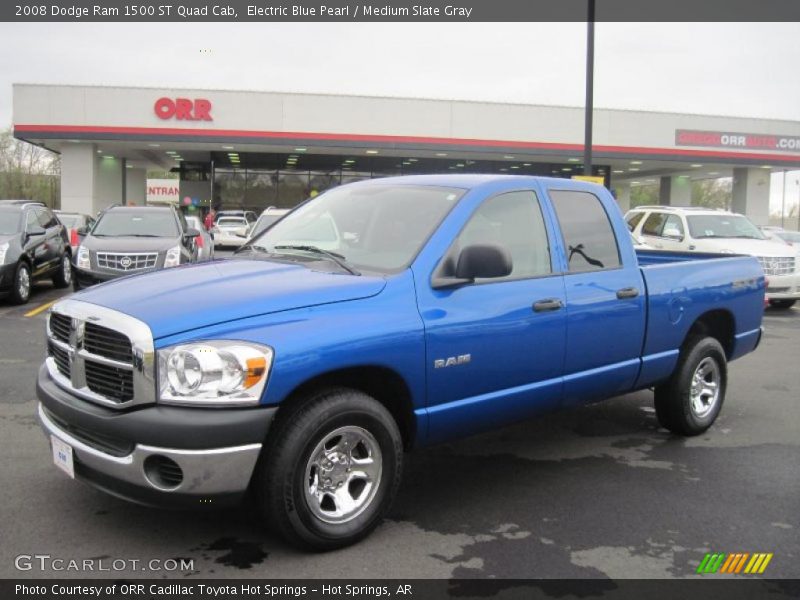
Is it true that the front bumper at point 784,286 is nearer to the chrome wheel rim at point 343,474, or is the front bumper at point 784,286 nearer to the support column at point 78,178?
the chrome wheel rim at point 343,474

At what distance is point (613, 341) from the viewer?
4859mm

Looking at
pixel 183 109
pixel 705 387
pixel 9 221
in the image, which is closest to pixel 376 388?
pixel 705 387

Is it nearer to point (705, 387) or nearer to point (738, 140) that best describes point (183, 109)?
point (738, 140)

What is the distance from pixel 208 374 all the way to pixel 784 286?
531 inches

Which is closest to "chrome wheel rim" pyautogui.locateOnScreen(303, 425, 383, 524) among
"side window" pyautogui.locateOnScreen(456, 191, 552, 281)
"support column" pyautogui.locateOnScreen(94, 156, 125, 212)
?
"side window" pyautogui.locateOnScreen(456, 191, 552, 281)

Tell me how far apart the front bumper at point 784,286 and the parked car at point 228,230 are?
54.0 feet

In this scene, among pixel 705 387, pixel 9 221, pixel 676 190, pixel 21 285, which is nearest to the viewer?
pixel 705 387

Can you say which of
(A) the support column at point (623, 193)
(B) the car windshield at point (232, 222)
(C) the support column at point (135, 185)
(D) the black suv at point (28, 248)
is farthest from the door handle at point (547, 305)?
(A) the support column at point (623, 193)

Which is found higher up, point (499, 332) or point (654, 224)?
point (654, 224)

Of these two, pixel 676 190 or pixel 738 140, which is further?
pixel 676 190

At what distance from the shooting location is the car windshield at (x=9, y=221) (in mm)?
12266

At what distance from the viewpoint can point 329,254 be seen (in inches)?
168

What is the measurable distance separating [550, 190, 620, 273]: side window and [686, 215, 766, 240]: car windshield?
10304mm

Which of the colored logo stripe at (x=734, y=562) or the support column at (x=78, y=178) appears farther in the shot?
the support column at (x=78, y=178)
